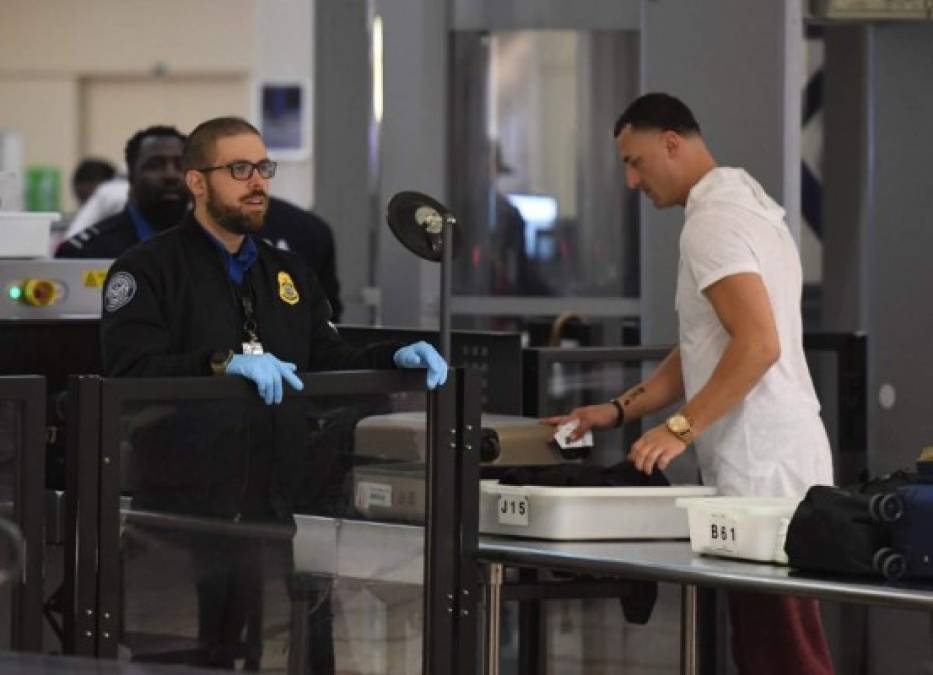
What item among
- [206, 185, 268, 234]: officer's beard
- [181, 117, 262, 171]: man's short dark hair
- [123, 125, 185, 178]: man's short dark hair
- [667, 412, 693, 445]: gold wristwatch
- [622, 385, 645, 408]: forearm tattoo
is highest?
[123, 125, 185, 178]: man's short dark hair

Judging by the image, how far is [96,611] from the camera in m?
3.18

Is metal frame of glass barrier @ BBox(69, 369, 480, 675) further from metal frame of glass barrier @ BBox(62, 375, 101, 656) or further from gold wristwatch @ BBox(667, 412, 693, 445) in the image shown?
gold wristwatch @ BBox(667, 412, 693, 445)

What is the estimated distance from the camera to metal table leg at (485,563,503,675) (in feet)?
12.4

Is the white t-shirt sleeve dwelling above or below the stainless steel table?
above

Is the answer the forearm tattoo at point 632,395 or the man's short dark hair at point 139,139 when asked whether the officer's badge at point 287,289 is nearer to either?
the forearm tattoo at point 632,395

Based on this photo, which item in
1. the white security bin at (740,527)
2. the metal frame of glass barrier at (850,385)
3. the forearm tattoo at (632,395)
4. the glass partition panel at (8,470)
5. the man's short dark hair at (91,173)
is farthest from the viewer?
the man's short dark hair at (91,173)

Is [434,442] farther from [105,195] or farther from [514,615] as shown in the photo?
[105,195]

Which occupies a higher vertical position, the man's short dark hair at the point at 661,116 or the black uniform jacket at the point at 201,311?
the man's short dark hair at the point at 661,116

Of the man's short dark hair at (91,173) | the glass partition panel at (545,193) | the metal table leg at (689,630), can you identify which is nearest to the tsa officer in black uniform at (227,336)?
the metal table leg at (689,630)

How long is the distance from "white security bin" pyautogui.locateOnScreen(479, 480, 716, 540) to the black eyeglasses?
78cm

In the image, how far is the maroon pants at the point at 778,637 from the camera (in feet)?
12.6

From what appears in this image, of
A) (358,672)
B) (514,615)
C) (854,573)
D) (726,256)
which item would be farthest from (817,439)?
(514,615)

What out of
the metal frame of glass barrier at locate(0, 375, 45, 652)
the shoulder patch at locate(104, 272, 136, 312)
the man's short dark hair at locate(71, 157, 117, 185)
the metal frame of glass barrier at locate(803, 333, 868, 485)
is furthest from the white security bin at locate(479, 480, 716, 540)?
the man's short dark hair at locate(71, 157, 117, 185)

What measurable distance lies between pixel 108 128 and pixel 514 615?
1269 cm
